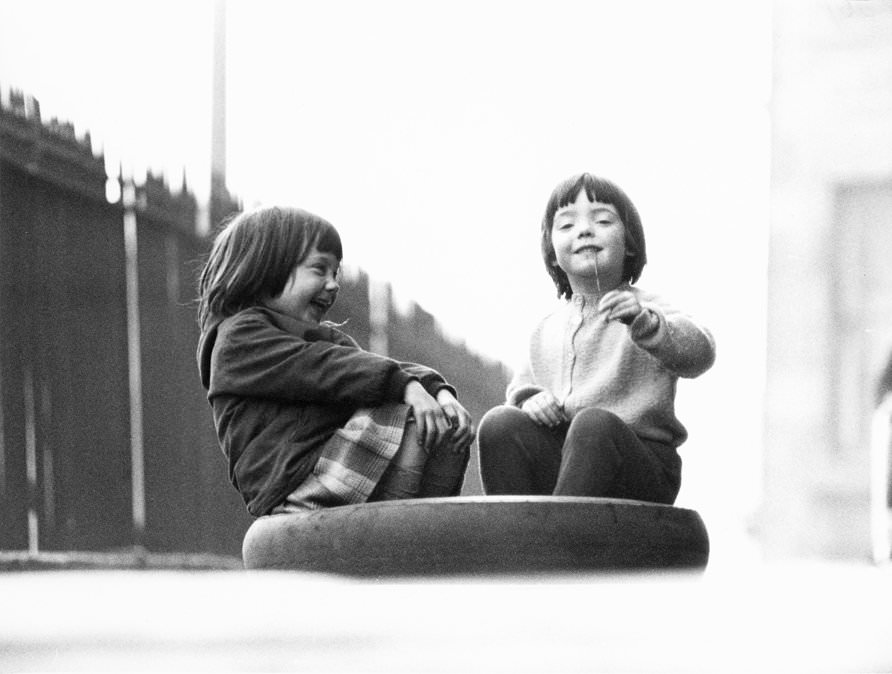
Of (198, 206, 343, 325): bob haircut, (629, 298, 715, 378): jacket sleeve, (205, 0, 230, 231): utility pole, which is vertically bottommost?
(629, 298, 715, 378): jacket sleeve

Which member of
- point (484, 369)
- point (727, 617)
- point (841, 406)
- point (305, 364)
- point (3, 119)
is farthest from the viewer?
point (841, 406)

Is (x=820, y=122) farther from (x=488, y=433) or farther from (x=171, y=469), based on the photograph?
(x=488, y=433)

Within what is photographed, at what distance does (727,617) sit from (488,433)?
0.96m

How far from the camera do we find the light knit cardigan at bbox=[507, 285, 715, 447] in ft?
3.81

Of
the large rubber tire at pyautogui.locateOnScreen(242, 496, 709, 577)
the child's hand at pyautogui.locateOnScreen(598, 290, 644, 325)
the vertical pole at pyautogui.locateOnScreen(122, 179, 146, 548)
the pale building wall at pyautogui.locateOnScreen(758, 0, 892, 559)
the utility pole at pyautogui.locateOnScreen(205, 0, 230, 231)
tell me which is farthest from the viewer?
the pale building wall at pyautogui.locateOnScreen(758, 0, 892, 559)

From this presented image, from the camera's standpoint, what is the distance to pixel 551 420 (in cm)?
119

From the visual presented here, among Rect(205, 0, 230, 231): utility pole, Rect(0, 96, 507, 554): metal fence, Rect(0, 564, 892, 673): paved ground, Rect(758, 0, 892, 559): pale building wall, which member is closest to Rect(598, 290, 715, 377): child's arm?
Rect(0, 564, 892, 673): paved ground

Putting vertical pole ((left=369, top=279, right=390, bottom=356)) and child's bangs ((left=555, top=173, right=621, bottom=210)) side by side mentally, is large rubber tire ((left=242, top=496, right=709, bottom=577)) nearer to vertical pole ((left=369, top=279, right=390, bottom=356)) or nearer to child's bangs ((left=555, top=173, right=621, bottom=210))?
child's bangs ((left=555, top=173, right=621, bottom=210))

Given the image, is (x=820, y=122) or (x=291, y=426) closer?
(x=291, y=426)

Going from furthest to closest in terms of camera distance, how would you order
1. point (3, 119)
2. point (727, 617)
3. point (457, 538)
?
1. point (3, 119)
2. point (457, 538)
3. point (727, 617)

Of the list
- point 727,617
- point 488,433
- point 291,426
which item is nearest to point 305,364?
point 291,426

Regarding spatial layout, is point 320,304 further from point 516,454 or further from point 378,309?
point 378,309

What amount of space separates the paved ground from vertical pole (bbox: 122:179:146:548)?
2.88 meters

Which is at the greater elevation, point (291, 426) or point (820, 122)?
point (820, 122)
